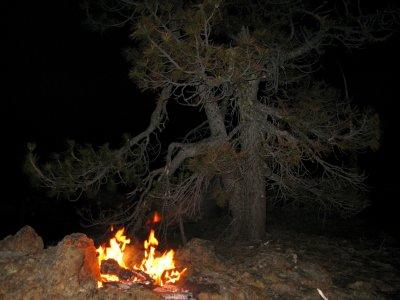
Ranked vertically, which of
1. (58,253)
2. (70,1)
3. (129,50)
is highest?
(70,1)

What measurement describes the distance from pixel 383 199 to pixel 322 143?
23.7 feet

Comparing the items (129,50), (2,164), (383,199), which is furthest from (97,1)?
(2,164)

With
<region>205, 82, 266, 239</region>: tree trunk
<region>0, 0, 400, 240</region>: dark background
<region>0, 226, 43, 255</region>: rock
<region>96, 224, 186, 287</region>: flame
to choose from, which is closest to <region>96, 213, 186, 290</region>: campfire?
<region>96, 224, 186, 287</region>: flame

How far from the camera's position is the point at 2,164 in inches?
757

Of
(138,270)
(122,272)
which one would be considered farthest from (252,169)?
(122,272)

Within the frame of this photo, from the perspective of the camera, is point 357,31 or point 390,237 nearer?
point 357,31

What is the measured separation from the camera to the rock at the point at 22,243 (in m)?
5.93

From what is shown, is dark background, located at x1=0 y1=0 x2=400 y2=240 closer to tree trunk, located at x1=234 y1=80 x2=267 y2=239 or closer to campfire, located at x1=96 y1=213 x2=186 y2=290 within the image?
tree trunk, located at x1=234 y1=80 x2=267 y2=239

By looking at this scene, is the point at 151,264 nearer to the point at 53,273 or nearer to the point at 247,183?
the point at 53,273

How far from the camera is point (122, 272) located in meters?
5.89

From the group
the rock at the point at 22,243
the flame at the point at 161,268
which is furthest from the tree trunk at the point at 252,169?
the rock at the point at 22,243

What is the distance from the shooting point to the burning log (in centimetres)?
578

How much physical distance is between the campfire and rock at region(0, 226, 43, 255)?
922 millimetres

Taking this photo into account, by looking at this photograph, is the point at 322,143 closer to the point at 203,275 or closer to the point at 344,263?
the point at 344,263
